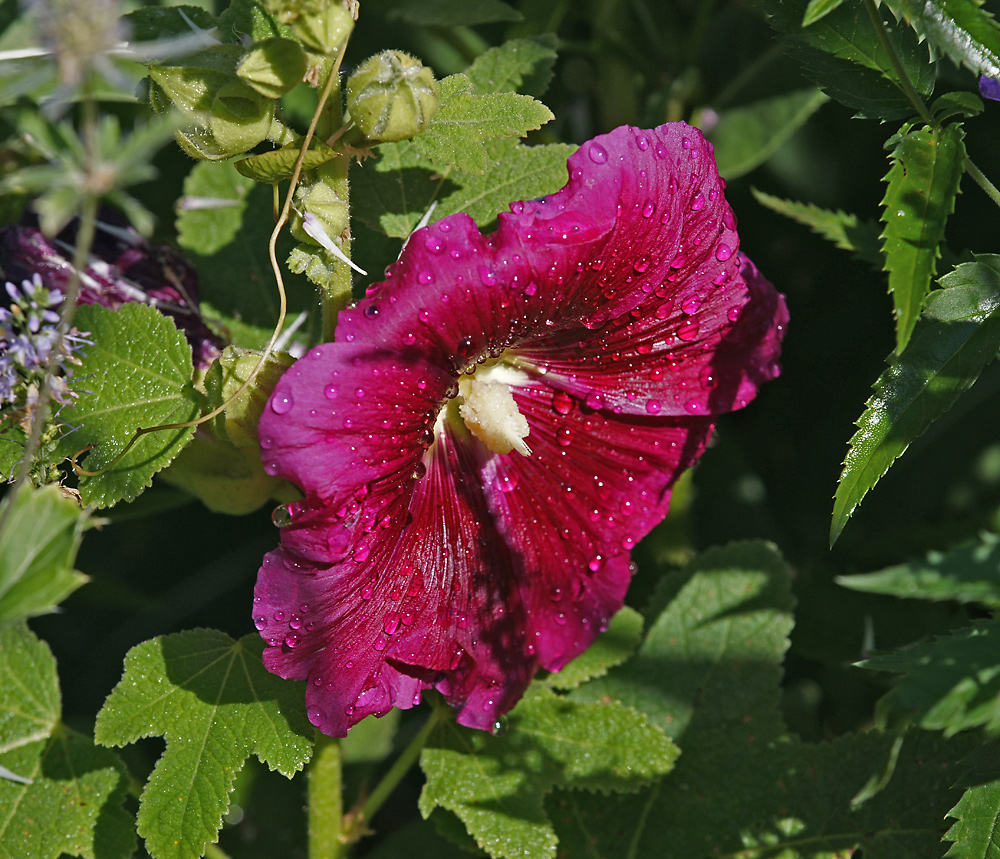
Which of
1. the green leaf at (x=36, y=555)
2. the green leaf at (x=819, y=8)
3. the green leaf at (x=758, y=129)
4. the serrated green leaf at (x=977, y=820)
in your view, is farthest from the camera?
the green leaf at (x=758, y=129)

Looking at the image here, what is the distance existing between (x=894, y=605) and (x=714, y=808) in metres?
0.44

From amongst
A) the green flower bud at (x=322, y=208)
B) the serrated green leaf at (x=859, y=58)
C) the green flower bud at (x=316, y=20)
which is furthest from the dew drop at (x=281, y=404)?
the serrated green leaf at (x=859, y=58)

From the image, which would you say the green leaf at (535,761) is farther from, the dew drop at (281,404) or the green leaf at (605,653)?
the dew drop at (281,404)

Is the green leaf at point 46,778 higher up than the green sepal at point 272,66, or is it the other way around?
the green sepal at point 272,66

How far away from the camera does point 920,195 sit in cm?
78

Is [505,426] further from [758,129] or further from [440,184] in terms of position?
[758,129]

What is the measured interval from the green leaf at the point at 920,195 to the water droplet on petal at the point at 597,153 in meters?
0.23

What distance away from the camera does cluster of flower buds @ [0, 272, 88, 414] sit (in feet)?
2.75

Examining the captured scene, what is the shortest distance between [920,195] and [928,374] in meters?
0.15

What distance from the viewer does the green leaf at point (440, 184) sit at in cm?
96

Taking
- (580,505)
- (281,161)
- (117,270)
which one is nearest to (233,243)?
(117,270)

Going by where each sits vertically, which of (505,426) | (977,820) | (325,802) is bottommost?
(325,802)

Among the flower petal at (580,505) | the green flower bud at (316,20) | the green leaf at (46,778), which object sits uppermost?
the green flower bud at (316,20)

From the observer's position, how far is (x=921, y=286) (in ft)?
2.37
